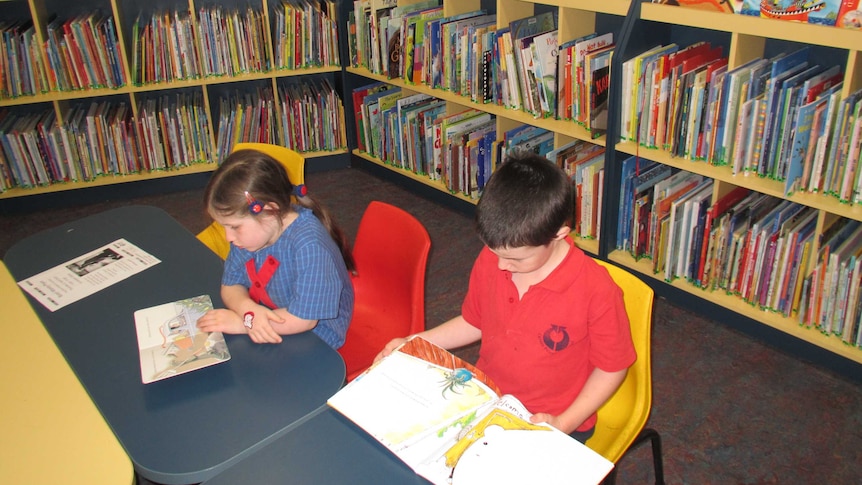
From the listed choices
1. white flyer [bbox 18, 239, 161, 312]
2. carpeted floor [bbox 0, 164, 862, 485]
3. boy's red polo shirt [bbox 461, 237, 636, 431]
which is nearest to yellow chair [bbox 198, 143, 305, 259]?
white flyer [bbox 18, 239, 161, 312]

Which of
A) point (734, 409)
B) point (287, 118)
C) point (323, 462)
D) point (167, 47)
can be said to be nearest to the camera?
point (323, 462)

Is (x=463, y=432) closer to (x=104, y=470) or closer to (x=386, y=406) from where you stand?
(x=386, y=406)

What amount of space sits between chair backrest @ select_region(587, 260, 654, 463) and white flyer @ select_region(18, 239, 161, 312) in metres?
1.19

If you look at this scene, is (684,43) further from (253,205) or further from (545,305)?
(253,205)

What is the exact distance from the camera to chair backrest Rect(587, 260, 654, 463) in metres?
1.43

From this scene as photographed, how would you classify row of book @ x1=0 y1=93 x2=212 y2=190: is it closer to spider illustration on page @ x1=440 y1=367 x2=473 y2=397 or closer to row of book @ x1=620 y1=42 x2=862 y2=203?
row of book @ x1=620 y1=42 x2=862 y2=203

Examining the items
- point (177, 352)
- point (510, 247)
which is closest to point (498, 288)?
point (510, 247)

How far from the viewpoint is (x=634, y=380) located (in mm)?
1481

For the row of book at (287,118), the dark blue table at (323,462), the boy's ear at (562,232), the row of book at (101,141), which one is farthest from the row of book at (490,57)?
the dark blue table at (323,462)

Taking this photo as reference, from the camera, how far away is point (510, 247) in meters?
1.33

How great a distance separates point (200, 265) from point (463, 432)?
956mm

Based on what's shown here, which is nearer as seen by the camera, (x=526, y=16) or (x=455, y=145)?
(x=526, y=16)

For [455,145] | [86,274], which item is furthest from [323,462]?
[455,145]

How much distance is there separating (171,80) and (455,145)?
159 centimetres
